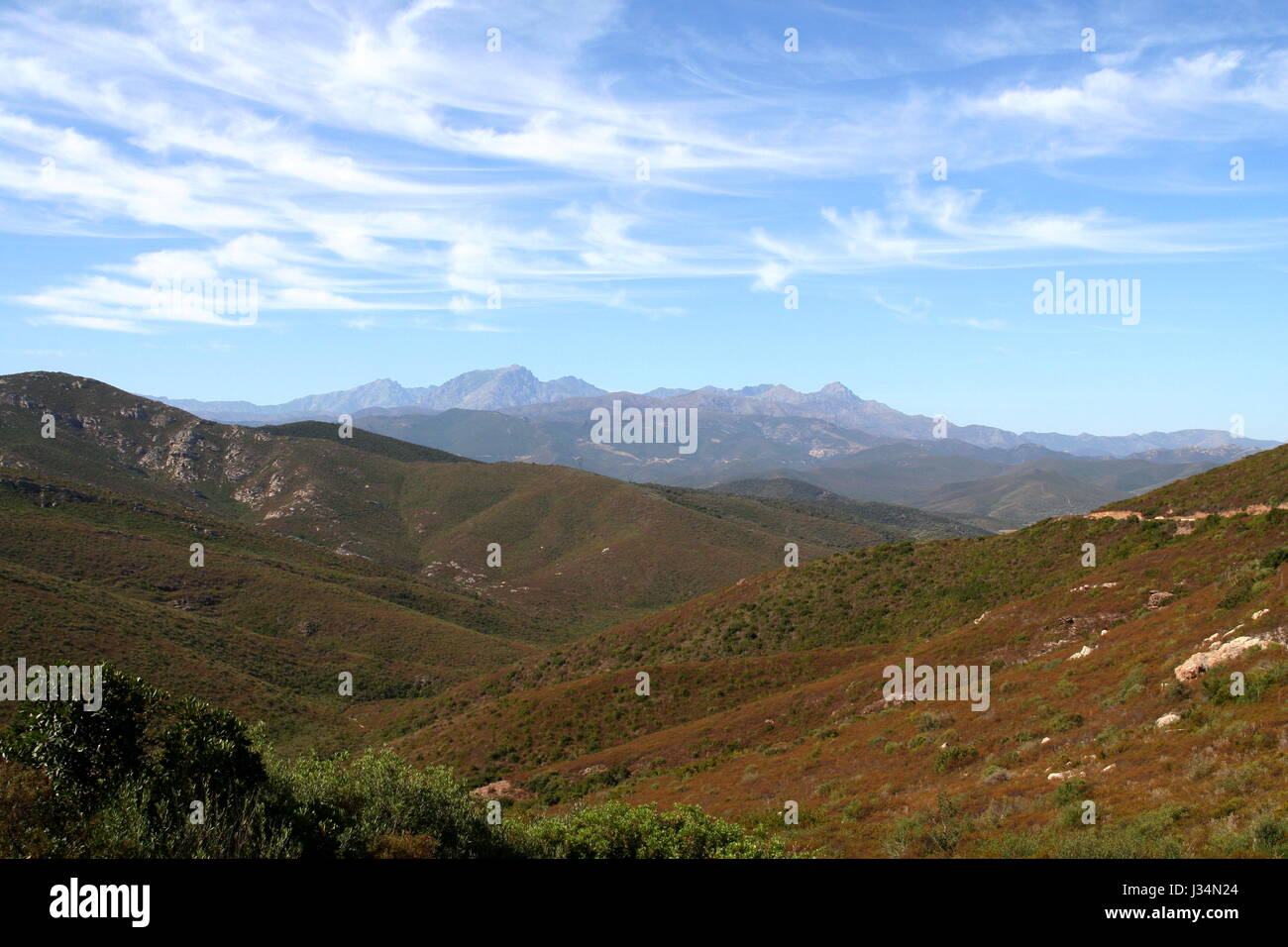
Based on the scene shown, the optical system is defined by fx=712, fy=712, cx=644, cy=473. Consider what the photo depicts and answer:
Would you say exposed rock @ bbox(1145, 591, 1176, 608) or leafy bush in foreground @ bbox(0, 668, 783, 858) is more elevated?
exposed rock @ bbox(1145, 591, 1176, 608)

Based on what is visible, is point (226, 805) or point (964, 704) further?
point (964, 704)

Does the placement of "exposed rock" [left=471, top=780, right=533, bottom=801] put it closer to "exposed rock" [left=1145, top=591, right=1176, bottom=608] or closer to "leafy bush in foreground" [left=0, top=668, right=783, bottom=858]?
"leafy bush in foreground" [left=0, top=668, right=783, bottom=858]

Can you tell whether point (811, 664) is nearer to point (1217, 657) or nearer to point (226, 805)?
point (1217, 657)

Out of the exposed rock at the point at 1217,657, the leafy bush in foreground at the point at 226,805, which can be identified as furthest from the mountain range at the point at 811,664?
the leafy bush in foreground at the point at 226,805

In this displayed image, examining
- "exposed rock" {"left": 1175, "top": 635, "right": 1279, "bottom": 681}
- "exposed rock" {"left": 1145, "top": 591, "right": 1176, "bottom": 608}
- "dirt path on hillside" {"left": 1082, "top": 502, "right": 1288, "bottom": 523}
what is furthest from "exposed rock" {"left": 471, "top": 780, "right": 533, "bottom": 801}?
"dirt path on hillside" {"left": 1082, "top": 502, "right": 1288, "bottom": 523}

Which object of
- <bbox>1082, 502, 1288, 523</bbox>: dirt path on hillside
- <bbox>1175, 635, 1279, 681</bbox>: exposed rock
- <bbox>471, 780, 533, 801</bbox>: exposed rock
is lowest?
<bbox>471, 780, 533, 801</bbox>: exposed rock

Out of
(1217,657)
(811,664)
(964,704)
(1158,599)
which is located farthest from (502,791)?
(1158,599)

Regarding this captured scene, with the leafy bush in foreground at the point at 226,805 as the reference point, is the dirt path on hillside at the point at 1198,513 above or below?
above

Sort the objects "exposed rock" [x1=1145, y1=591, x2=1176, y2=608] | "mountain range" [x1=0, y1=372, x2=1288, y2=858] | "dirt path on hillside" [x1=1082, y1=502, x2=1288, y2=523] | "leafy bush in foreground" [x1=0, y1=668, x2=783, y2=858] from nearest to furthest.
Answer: "leafy bush in foreground" [x1=0, y1=668, x2=783, y2=858] → "mountain range" [x1=0, y1=372, x2=1288, y2=858] → "exposed rock" [x1=1145, y1=591, x2=1176, y2=608] → "dirt path on hillside" [x1=1082, y1=502, x2=1288, y2=523]

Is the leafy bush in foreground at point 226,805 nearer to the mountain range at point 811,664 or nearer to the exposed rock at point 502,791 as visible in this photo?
the mountain range at point 811,664

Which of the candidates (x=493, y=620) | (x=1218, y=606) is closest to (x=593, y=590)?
(x=493, y=620)

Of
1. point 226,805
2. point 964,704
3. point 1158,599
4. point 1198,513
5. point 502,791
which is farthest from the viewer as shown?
point 1198,513

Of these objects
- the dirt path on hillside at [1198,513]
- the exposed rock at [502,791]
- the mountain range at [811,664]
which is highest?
the dirt path on hillside at [1198,513]

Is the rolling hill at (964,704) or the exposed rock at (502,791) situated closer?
the rolling hill at (964,704)
